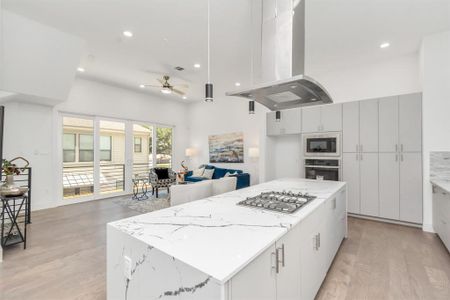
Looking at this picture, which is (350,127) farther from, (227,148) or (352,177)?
Result: (227,148)

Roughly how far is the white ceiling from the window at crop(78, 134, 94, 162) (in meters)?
2.01

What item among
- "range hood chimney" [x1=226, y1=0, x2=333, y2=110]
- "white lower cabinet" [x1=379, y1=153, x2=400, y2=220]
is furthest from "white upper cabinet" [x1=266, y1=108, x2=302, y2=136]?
"range hood chimney" [x1=226, y1=0, x2=333, y2=110]

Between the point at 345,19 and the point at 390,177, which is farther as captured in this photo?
the point at 390,177

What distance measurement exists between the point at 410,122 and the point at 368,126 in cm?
60

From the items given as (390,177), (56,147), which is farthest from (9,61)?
(390,177)

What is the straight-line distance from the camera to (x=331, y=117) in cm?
440

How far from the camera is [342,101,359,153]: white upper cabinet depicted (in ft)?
13.6

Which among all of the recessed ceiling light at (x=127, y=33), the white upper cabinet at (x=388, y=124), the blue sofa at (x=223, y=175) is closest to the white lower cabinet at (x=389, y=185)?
the white upper cabinet at (x=388, y=124)

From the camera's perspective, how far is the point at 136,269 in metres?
1.17

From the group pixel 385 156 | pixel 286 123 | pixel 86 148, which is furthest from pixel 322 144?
pixel 86 148

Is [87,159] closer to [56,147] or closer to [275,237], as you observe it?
[56,147]

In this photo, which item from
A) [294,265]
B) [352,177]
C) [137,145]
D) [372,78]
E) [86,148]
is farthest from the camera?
[137,145]

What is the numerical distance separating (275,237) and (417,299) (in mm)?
1853

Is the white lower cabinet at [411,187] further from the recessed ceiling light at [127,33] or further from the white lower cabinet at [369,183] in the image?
the recessed ceiling light at [127,33]
